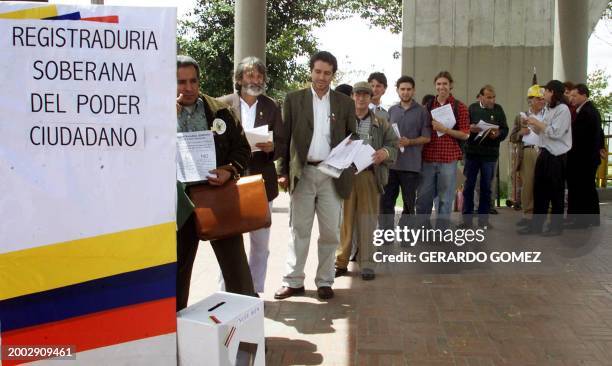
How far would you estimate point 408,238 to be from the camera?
298 inches

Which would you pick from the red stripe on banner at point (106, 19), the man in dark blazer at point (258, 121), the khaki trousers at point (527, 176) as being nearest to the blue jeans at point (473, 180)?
the khaki trousers at point (527, 176)

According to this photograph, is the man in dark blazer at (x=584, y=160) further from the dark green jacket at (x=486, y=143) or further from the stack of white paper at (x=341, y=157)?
the stack of white paper at (x=341, y=157)

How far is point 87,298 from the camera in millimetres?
2758

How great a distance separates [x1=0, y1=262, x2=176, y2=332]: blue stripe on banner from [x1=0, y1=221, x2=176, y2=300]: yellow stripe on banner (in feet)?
0.09

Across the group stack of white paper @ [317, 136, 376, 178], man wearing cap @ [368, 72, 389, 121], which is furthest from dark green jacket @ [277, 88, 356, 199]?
man wearing cap @ [368, 72, 389, 121]

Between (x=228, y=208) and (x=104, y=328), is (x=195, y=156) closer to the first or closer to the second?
(x=228, y=208)

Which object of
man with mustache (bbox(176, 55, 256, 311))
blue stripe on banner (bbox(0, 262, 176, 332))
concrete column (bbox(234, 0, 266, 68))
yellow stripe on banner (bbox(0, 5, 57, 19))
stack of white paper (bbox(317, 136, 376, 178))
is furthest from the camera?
concrete column (bbox(234, 0, 266, 68))

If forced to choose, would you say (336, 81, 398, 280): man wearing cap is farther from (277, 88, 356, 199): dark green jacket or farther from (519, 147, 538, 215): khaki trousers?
(519, 147, 538, 215): khaki trousers

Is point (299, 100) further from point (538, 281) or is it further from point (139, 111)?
point (538, 281)

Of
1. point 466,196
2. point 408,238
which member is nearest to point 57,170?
point 408,238

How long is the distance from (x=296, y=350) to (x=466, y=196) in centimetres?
513

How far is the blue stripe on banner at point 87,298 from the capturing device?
271 centimetres

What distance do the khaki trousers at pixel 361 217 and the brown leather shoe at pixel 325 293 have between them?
0.82 meters

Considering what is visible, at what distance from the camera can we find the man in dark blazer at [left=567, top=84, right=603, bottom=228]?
26.2 feet
